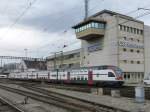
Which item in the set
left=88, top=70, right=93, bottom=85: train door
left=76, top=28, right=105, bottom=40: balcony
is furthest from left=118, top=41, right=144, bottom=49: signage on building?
left=88, top=70, right=93, bottom=85: train door

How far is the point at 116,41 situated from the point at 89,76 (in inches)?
923

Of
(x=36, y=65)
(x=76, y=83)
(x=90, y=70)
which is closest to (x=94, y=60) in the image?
(x=76, y=83)

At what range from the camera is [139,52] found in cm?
7438

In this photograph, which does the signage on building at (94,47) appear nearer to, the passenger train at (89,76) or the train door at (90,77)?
the passenger train at (89,76)

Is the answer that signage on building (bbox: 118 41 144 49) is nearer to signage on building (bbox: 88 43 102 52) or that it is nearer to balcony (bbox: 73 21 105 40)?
balcony (bbox: 73 21 105 40)

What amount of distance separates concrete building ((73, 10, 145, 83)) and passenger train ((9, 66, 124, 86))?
1414cm

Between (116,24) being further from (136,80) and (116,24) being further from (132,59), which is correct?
(136,80)

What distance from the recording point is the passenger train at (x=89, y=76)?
42375mm

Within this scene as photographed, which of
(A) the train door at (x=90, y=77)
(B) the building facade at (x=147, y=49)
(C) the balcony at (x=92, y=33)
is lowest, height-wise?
(A) the train door at (x=90, y=77)

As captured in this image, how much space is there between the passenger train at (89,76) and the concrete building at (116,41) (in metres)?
14.1

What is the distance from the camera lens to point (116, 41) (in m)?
68.3

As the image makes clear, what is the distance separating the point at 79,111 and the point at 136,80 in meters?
58.4

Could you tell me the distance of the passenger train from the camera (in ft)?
139

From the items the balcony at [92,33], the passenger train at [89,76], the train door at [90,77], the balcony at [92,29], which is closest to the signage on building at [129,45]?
the balcony at [92,29]
